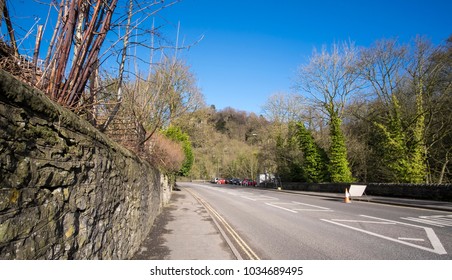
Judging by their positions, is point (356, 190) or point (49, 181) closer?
point (49, 181)

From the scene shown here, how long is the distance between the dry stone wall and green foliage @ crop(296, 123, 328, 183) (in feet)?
99.1

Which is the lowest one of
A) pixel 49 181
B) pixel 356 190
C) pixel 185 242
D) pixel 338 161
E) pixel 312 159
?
pixel 185 242

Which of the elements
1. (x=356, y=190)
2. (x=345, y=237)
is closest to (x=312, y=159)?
(x=356, y=190)

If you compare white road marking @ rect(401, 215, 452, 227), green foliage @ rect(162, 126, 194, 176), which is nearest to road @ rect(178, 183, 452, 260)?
white road marking @ rect(401, 215, 452, 227)

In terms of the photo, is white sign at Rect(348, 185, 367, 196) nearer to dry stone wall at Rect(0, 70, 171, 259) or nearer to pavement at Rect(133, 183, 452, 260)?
pavement at Rect(133, 183, 452, 260)

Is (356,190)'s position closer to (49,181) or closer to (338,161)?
(338,161)

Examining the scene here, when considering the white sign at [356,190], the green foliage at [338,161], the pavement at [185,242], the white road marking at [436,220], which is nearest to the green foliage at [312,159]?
the green foliage at [338,161]

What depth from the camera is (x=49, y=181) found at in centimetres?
233

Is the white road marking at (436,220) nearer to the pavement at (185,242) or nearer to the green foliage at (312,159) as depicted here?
the pavement at (185,242)

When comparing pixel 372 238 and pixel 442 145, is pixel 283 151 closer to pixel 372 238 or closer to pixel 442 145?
pixel 442 145

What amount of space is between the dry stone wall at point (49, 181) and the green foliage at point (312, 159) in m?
30.2

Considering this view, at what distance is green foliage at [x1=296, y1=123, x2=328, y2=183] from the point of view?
31.4 m

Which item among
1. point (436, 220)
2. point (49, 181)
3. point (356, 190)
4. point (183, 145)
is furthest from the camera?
point (183, 145)

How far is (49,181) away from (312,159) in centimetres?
3190
